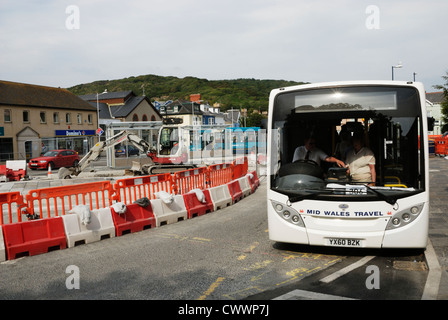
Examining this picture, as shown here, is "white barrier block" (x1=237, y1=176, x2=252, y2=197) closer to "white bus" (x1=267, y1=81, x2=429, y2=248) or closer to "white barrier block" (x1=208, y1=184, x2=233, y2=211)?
"white barrier block" (x1=208, y1=184, x2=233, y2=211)

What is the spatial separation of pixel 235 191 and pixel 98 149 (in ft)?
40.0

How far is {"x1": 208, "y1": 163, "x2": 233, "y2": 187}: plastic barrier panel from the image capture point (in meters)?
15.5

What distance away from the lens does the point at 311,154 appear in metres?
7.65

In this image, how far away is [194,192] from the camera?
445 inches

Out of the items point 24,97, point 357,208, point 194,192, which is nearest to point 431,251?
point 357,208

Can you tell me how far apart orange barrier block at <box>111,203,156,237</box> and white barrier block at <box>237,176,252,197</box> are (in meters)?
5.48

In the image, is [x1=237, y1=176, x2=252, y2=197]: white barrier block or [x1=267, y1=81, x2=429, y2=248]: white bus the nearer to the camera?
[x1=267, y1=81, x2=429, y2=248]: white bus

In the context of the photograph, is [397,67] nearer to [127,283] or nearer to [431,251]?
[431,251]

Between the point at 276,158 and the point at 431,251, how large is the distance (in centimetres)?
280

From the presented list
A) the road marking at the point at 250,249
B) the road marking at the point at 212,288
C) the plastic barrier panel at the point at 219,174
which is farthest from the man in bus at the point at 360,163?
the plastic barrier panel at the point at 219,174

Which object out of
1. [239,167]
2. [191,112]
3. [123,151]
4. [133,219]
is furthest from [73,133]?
[133,219]

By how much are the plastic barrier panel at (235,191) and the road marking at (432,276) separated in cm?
713

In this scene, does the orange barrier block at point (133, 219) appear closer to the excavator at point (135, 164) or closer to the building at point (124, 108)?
the excavator at point (135, 164)

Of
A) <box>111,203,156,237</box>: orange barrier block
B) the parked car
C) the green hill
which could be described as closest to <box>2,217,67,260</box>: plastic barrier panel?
<box>111,203,156,237</box>: orange barrier block
